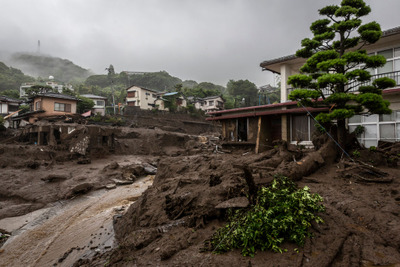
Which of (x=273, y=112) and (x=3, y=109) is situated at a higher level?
(x=3, y=109)

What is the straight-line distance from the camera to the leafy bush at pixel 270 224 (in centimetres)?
450

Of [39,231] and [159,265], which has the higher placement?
[159,265]

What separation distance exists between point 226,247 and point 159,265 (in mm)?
1654

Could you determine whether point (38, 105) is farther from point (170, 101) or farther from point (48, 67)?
point (48, 67)

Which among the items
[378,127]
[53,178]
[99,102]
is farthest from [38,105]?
[378,127]

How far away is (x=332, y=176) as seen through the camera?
8.62 metres

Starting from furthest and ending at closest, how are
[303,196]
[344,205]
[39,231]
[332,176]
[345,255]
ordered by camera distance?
[39,231], [332,176], [344,205], [303,196], [345,255]

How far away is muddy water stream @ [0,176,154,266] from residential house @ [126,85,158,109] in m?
33.4

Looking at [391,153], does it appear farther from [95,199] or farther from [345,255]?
[95,199]

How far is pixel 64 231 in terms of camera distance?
10648 millimetres

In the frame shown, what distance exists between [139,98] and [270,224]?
45847 mm

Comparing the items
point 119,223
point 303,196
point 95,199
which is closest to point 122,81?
point 95,199

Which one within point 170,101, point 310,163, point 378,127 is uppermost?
point 170,101

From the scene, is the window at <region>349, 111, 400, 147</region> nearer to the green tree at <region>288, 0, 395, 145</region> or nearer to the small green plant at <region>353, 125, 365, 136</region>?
the small green plant at <region>353, 125, 365, 136</region>
